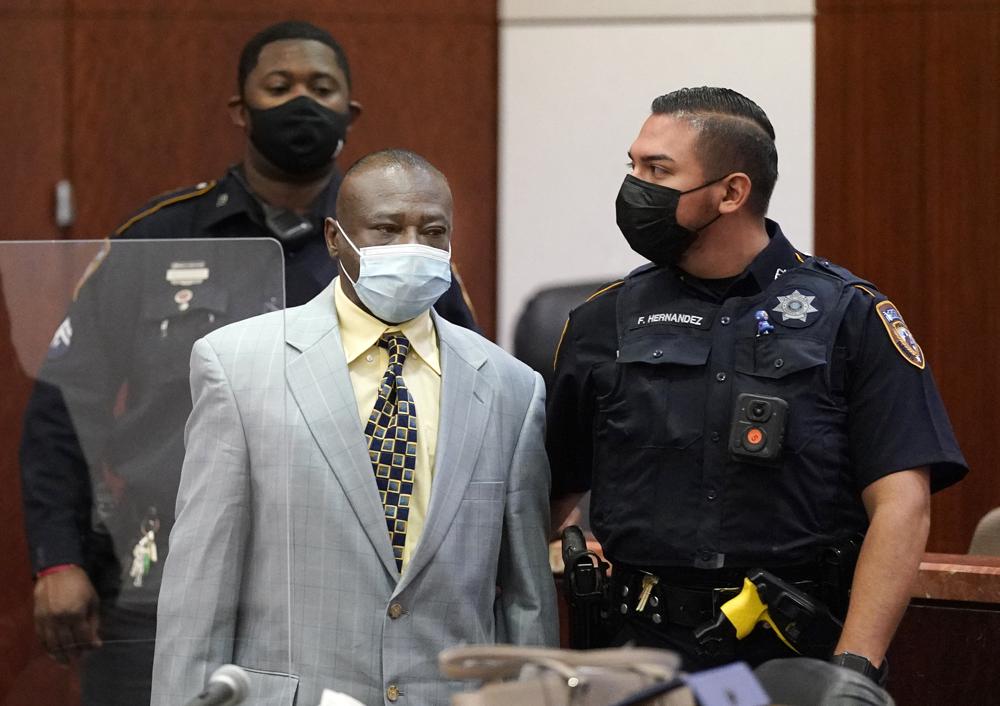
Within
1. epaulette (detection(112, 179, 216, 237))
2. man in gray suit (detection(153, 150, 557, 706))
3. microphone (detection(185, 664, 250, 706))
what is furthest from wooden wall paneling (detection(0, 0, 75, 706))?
microphone (detection(185, 664, 250, 706))

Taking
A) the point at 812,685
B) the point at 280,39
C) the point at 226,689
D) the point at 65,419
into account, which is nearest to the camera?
the point at 226,689

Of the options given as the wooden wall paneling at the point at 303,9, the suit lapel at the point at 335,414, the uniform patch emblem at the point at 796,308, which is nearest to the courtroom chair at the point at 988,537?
the uniform patch emblem at the point at 796,308

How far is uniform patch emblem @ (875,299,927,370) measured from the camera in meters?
2.56

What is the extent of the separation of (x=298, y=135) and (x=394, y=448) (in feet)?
4.28

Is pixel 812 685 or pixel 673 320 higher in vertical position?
pixel 673 320

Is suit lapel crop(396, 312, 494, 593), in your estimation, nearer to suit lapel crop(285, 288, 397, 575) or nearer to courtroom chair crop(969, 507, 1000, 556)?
suit lapel crop(285, 288, 397, 575)

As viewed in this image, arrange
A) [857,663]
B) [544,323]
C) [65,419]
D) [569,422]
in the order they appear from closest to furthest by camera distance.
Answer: [65,419] < [857,663] < [569,422] < [544,323]

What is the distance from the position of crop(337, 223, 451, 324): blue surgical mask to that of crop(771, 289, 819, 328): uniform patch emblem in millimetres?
626

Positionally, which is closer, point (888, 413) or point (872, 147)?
point (888, 413)

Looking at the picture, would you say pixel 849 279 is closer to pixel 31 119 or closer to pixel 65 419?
pixel 65 419

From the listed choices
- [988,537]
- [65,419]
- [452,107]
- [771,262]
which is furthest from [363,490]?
[452,107]

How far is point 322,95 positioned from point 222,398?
1466 millimetres

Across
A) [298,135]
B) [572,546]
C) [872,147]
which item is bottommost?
[572,546]

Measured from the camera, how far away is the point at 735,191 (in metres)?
2.73
